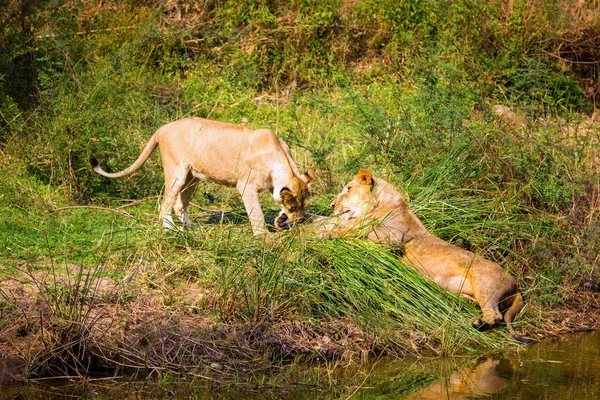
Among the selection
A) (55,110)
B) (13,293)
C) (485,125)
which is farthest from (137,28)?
(13,293)

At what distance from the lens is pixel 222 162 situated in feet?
31.9

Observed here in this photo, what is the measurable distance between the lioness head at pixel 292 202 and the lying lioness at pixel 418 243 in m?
0.28

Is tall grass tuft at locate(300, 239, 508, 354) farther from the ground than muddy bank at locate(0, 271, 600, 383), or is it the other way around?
muddy bank at locate(0, 271, 600, 383)

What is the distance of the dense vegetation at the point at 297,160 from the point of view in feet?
23.9

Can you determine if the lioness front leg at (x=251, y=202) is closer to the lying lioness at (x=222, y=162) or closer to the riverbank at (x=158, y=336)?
the lying lioness at (x=222, y=162)

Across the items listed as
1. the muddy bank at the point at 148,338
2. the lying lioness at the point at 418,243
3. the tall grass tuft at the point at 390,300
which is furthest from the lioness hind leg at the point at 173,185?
the tall grass tuft at the point at 390,300

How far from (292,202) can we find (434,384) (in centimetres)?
278

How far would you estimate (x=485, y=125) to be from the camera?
9805mm

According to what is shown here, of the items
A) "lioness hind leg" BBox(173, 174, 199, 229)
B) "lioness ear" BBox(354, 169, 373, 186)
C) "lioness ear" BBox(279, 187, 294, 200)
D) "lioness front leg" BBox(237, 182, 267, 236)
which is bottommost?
"lioness hind leg" BBox(173, 174, 199, 229)

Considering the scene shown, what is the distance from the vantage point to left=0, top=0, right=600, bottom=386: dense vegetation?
7277mm

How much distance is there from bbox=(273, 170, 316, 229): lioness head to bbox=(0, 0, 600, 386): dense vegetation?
0.51 meters

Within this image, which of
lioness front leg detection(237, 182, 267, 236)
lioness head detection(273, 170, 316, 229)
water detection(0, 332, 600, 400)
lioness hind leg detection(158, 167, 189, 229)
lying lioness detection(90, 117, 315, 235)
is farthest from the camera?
lioness hind leg detection(158, 167, 189, 229)

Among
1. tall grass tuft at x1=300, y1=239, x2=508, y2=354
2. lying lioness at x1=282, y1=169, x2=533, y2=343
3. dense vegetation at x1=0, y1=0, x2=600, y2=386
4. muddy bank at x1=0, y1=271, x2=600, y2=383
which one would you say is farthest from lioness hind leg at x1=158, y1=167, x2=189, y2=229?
tall grass tuft at x1=300, y1=239, x2=508, y2=354

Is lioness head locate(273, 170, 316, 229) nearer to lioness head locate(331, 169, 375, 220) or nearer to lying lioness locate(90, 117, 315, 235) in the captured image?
lying lioness locate(90, 117, 315, 235)
